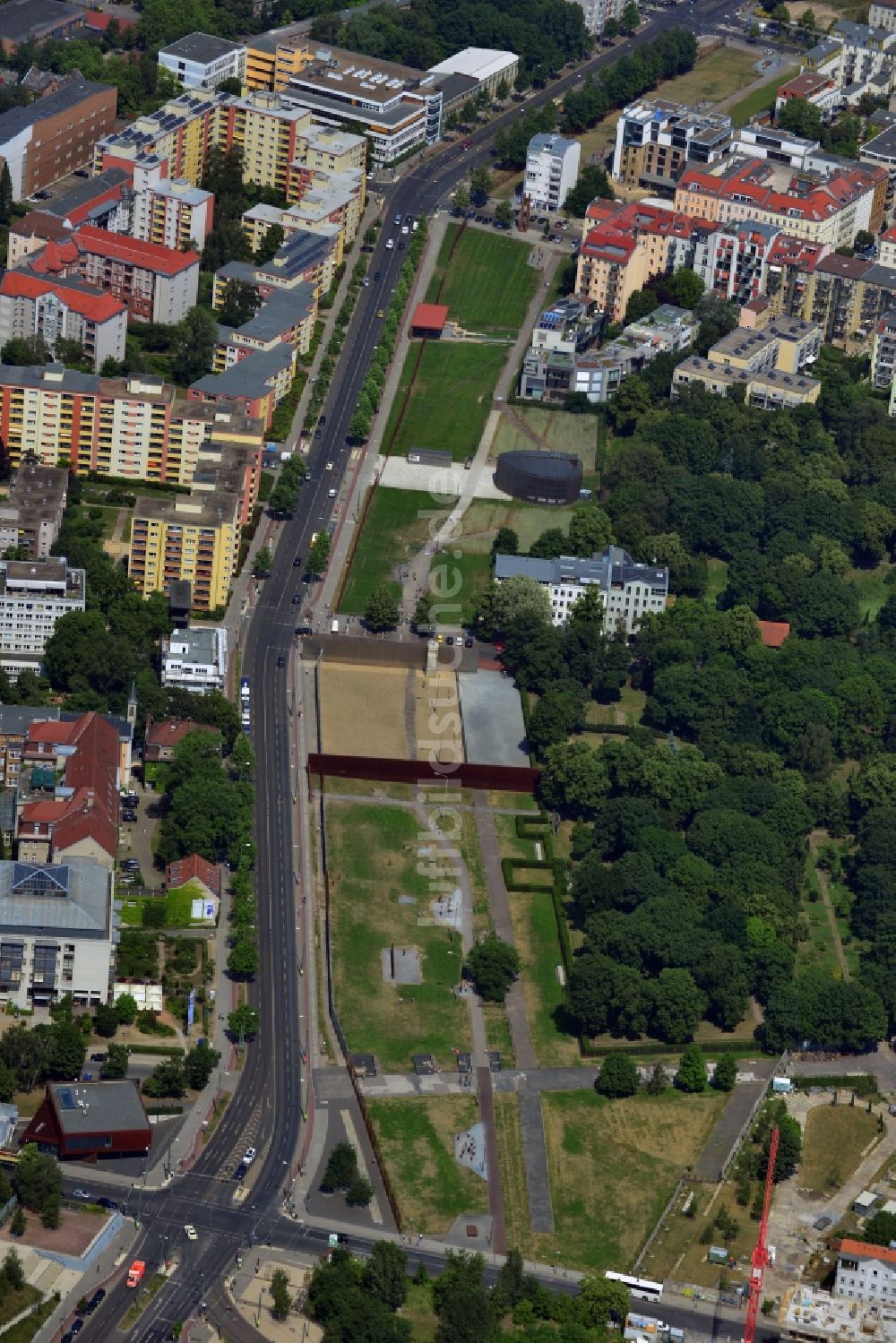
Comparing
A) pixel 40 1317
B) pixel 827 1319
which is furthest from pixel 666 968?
pixel 40 1317

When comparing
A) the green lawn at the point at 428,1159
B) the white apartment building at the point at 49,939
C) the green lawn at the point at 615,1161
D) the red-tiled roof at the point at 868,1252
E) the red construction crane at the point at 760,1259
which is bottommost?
the green lawn at the point at 615,1161

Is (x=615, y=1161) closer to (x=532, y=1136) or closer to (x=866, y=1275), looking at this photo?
(x=532, y=1136)

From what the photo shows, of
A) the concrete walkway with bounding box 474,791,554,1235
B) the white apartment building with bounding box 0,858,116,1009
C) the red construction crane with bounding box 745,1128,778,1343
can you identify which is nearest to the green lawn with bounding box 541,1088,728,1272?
the concrete walkway with bounding box 474,791,554,1235

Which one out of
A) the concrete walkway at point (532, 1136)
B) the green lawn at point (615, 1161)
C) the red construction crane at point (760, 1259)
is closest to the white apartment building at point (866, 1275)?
the red construction crane at point (760, 1259)

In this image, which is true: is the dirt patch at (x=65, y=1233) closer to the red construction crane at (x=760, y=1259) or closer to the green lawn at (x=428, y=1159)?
the green lawn at (x=428, y=1159)

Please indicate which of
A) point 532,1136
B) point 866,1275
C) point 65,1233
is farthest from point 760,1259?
point 65,1233
